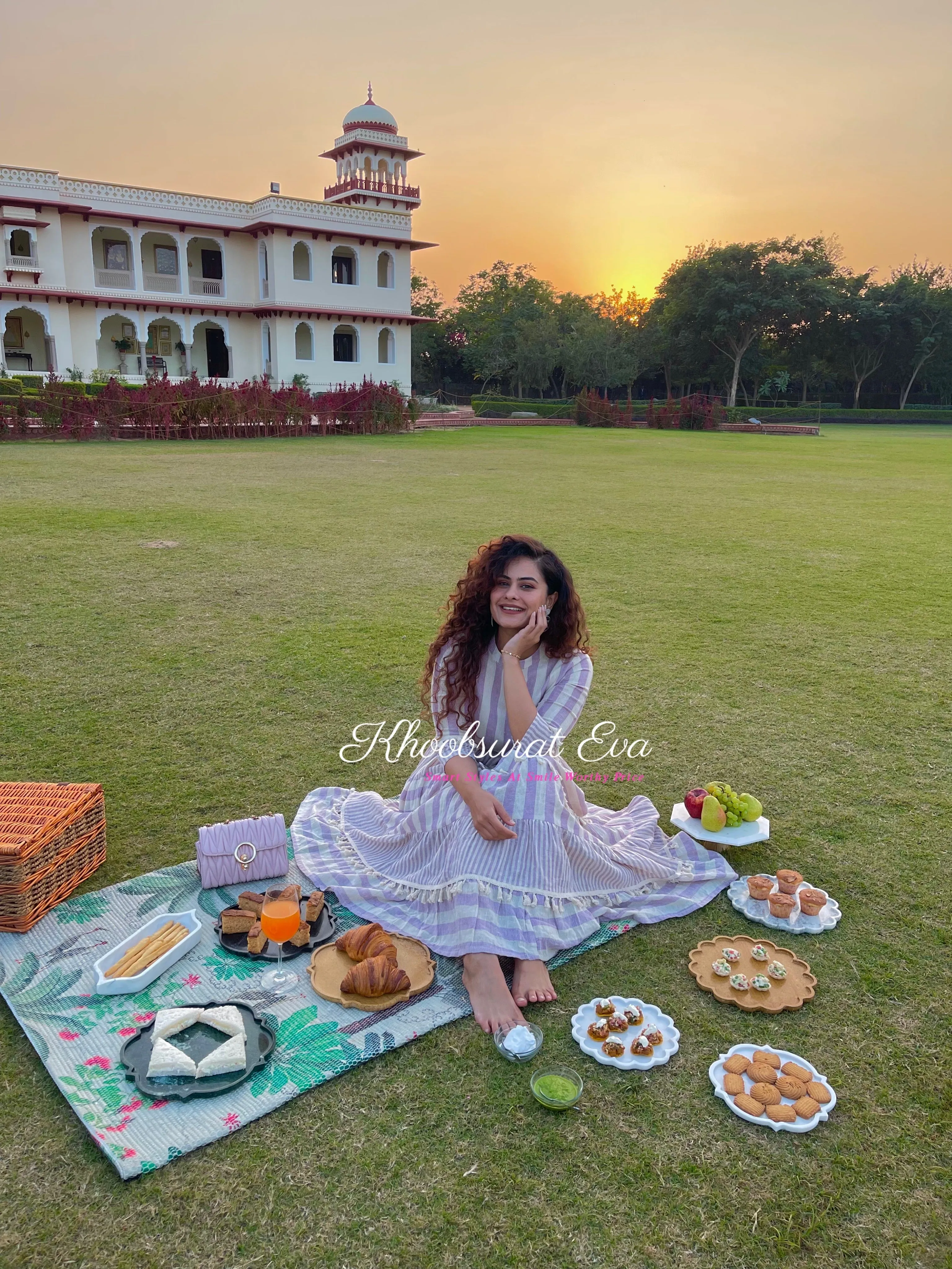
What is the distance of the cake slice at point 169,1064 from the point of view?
2.22m

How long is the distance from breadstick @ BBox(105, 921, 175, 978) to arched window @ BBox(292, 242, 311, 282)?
3700 cm

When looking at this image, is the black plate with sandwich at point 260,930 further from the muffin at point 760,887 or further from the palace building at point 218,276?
the palace building at point 218,276

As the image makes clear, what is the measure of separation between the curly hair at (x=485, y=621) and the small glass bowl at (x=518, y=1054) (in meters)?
1.08

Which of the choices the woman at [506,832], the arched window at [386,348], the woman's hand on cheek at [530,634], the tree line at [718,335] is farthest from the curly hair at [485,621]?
the tree line at [718,335]

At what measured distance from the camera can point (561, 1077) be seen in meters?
2.25

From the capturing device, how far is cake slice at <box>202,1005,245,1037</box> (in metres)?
2.37

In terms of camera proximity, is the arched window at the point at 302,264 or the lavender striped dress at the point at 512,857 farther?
the arched window at the point at 302,264

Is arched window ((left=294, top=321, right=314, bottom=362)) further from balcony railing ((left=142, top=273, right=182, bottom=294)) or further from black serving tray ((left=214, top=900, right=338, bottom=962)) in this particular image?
black serving tray ((left=214, top=900, right=338, bottom=962))

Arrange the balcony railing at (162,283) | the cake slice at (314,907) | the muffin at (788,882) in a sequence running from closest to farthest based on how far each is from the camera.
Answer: the cake slice at (314,907)
the muffin at (788,882)
the balcony railing at (162,283)

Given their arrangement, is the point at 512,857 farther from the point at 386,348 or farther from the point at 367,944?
the point at 386,348

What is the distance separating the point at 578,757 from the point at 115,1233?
2964 millimetres

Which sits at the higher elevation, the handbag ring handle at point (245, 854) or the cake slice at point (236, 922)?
the handbag ring handle at point (245, 854)

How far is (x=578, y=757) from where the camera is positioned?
4.43 metres

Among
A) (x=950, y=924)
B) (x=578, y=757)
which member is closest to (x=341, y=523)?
(x=578, y=757)
